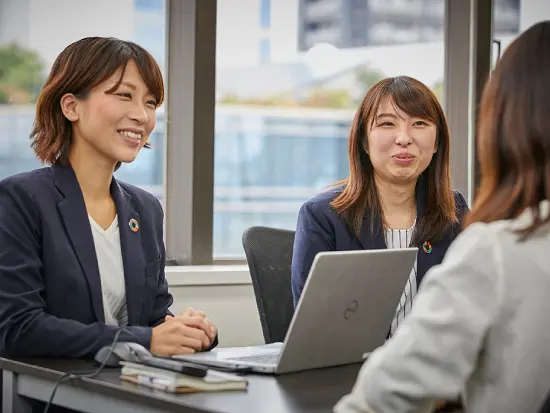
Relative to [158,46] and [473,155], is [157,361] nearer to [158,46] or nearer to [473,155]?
[158,46]

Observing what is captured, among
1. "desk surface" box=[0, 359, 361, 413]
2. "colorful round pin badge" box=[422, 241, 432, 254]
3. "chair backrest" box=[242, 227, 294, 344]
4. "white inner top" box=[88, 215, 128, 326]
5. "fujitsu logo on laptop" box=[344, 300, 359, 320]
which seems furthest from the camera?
"chair backrest" box=[242, 227, 294, 344]

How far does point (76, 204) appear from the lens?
229 cm

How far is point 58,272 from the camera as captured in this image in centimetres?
221

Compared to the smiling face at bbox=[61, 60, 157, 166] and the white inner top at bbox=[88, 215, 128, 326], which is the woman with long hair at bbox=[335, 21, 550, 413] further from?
the smiling face at bbox=[61, 60, 157, 166]

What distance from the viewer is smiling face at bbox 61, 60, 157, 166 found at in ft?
7.79

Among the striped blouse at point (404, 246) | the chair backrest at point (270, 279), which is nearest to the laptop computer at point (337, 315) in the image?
the striped blouse at point (404, 246)

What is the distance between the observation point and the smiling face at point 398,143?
8.97ft

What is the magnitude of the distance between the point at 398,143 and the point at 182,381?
1.29m

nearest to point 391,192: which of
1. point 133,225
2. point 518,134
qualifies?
point 133,225

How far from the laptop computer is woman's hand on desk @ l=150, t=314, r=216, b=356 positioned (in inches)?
1.7

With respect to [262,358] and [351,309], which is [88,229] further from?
[351,309]

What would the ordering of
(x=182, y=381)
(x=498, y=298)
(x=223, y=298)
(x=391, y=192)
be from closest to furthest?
(x=498, y=298), (x=182, y=381), (x=391, y=192), (x=223, y=298)

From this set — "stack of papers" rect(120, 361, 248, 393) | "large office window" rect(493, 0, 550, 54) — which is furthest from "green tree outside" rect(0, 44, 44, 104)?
"large office window" rect(493, 0, 550, 54)

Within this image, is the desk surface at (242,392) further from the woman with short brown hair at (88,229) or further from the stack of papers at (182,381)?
the woman with short brown hair at (88,229)
